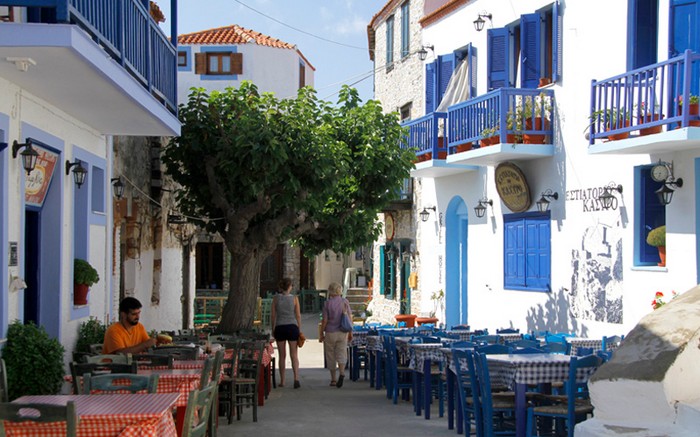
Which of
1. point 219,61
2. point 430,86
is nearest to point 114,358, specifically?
point 430,86

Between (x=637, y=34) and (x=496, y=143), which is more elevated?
(x=637, y=34)

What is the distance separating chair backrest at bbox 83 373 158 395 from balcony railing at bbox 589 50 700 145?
839cm

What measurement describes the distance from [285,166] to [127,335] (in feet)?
16.9

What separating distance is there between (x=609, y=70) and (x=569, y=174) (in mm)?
2138

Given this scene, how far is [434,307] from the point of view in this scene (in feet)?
77.6

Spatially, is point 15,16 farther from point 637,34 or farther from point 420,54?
point 420,54

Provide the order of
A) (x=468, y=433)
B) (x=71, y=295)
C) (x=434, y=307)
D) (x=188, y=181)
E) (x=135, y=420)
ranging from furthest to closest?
(x=434, y=307) < (x=188, y=181) < (x=71, y=295) < (x=468, y=433) < (x=135, y=420)

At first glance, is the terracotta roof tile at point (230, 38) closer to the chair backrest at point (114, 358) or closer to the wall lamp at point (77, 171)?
the wall lamp at point (77, 171)

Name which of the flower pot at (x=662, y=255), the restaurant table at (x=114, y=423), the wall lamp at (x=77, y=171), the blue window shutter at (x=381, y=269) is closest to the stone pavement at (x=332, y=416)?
the wall lamp at (x=77, y=171)

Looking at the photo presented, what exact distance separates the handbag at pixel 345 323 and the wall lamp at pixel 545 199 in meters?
4.75

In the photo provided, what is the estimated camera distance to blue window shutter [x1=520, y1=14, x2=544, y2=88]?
18.4m

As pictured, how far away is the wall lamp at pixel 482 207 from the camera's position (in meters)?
20.4

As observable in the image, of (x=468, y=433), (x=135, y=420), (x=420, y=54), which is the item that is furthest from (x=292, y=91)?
(x=135, y=420)

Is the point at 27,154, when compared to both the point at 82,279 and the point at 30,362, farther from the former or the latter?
the point at 82,279
